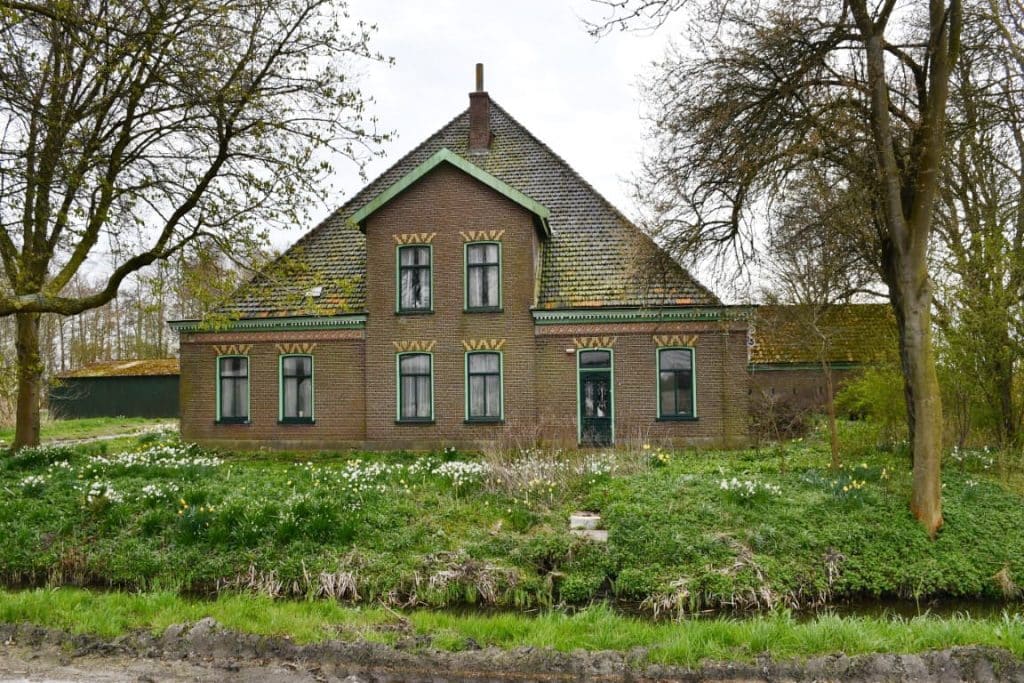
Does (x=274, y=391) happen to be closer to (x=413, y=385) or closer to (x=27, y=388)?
(x=413, y=385)

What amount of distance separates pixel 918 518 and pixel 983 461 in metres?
4.95

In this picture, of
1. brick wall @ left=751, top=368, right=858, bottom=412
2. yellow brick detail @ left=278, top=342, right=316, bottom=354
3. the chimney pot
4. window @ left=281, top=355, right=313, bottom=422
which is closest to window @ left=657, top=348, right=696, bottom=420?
brick wall @ left=751, top=368, right=858, bottom=412

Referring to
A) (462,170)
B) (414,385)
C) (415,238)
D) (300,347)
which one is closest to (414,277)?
(415,238)

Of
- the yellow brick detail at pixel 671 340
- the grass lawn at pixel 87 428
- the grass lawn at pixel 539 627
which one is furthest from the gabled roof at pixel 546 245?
the grass lawn at pixel 87 428

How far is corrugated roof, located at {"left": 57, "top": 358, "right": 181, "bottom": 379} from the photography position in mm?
37688

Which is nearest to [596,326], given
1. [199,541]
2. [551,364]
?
[551,364]

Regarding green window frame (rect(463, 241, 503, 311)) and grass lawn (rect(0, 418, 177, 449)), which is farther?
grass lawn (rect(0, 418, 177, 449))

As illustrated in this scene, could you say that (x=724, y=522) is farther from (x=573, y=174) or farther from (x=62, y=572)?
(x=573, y=174)

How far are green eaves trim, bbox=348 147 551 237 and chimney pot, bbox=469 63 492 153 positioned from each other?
356 cm

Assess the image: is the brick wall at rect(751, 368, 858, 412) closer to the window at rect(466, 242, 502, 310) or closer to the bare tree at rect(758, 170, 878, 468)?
the bare tree at rect(758, 170, 878, 468)

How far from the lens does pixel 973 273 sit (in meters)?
14.7

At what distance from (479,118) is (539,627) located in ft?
59.2

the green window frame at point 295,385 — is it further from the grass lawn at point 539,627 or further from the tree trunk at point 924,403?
the tree trunk at point 924,403

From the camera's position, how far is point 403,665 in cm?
685
